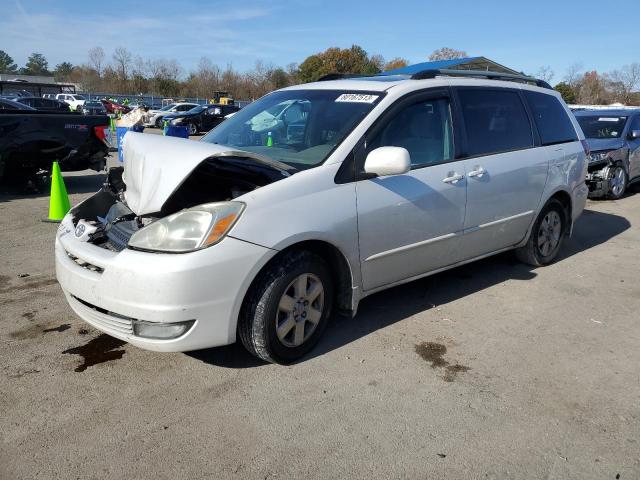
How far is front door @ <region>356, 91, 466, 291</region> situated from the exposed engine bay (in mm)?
701

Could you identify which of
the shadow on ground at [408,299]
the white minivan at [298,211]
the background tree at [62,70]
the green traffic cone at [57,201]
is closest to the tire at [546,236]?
the shadow on ground at [408,299]

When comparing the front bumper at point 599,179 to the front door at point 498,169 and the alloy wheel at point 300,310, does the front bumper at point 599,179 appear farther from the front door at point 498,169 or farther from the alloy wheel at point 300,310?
the alloy wheel at point 300,310

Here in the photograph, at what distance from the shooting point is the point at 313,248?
3.39 m

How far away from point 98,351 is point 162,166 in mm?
1332

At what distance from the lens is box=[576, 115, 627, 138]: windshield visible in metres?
10.7

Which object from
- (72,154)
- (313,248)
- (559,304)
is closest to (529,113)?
A: (559,304)

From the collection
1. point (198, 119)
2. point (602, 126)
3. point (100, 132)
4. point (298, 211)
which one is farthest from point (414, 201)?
point (198, 119)

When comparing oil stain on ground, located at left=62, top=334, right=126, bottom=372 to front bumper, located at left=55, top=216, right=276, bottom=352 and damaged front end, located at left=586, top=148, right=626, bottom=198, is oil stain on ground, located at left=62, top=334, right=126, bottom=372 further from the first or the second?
damaged front end, located at left=586, top=148, right=626, bottom=198

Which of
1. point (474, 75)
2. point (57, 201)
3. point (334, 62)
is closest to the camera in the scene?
point (474, 75)

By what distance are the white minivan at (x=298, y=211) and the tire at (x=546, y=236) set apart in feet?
1.40

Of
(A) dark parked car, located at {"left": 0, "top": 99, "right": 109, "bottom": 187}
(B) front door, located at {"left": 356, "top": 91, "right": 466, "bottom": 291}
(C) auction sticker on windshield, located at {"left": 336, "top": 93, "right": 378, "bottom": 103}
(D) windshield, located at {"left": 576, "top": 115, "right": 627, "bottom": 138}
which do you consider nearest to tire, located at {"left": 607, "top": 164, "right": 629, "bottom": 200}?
(D) windshield, located at {"left": 576, "top": 115, "right": 627, "bottom": 138}

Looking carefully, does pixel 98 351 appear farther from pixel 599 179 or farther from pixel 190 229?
pixel 599 179

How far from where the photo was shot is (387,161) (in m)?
3.39

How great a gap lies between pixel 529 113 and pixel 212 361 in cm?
381
